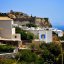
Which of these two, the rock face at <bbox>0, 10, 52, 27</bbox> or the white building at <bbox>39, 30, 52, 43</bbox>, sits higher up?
the rock face at <bbox>0, 10, 52, 27</bbox>

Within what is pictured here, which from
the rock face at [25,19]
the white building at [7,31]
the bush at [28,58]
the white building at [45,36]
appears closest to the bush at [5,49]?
the bush at [28,58]

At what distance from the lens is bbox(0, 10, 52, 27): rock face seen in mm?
58688

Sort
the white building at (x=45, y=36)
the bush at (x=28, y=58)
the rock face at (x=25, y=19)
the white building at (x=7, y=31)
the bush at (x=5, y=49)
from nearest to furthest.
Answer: the bush at (x=28, y=58) → the bush at (x=5, y=49) → the white building at (x=7, y=31) → the white building at (x=45, y=36) → the rock face at (x=25, y=19)

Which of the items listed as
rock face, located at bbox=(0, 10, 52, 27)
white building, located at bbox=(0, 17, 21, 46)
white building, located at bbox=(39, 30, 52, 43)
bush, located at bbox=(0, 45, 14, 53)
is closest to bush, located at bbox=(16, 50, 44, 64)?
bush, located at bbox=(0, 45, 14, 53)

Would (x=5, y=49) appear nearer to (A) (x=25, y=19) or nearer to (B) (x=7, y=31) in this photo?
(B) (x=7, y=31)

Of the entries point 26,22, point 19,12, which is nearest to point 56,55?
point 26,22

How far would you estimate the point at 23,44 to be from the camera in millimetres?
40625

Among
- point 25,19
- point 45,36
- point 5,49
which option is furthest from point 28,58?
point 25,19

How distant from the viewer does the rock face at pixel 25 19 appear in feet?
193

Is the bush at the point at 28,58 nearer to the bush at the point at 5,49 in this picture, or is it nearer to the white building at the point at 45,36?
the bush at the point at 5,49

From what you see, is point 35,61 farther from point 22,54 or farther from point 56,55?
point 56,55

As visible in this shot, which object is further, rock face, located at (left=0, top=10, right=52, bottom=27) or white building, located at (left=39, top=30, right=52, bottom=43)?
rock face, located at (left=0, top=10, right=52, bottom=27)

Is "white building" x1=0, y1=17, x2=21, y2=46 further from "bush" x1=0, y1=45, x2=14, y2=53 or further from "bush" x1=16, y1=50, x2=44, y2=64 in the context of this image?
"bush" x1=16, y1=50, x2=44, y2=64

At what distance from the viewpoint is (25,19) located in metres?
59.9
